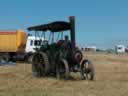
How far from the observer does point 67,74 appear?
1914 cm

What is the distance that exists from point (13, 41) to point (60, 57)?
73.9 ft

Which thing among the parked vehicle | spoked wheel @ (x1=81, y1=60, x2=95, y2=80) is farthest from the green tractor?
the parked vehicle

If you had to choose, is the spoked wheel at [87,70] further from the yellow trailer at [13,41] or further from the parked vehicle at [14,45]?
the yellow trailer at [13,41]

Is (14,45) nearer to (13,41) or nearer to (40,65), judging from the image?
(13,41)

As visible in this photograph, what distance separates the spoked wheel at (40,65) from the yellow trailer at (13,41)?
66.1 ft

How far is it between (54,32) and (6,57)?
68.5 feet

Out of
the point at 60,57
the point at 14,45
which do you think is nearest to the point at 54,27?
the point at 60,57

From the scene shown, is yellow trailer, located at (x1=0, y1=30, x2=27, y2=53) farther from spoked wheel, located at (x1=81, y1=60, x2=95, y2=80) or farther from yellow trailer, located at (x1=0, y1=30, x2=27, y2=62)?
spoked wheel, located at (x1=81, y1=60, x2=95, y2=80)

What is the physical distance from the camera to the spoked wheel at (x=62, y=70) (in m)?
19.2

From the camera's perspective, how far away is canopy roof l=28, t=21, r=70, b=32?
20.6 meters

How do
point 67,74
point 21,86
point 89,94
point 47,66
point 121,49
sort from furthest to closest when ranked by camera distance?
point 121,49, point 47,66, point 67,74, point 21,86, point 89,94

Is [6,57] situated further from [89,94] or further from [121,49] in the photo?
[121,49]

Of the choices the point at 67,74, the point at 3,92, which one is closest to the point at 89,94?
the point at 3,92

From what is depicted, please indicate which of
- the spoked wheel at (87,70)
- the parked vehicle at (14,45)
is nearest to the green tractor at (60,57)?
the spoked wheel at (87,70)
